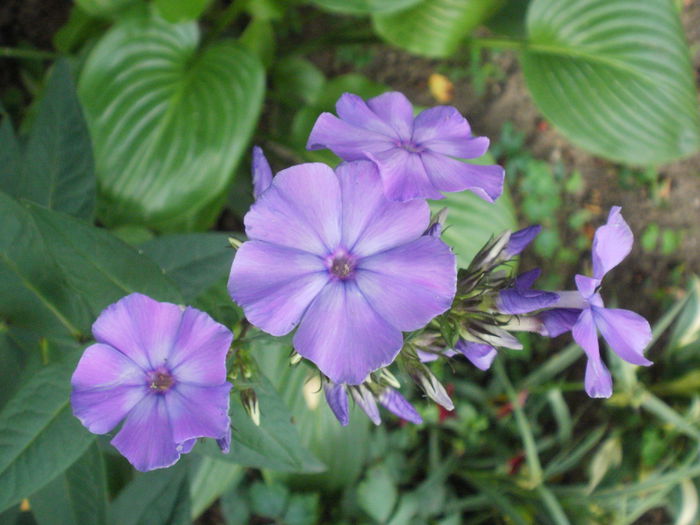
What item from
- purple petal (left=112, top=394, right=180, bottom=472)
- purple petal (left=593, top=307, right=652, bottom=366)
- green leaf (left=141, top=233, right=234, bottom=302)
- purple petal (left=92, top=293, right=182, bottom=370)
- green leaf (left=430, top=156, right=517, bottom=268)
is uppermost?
purple petal (left=593, top=307, right=652, bottom=366)

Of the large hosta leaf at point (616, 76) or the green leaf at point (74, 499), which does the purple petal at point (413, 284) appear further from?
the large hosta leaf at point (616, 76)

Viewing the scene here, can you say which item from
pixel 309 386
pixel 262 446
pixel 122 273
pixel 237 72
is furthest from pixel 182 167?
pixel 262 446

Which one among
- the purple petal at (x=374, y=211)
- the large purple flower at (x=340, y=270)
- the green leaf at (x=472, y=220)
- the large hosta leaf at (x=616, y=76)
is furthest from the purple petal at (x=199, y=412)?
the large hosta leaf at (x=616, y=76)

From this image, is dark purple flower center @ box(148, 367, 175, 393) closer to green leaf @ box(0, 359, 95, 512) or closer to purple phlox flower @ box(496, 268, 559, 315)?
green leaf @ box(0, 359, 95, 512)

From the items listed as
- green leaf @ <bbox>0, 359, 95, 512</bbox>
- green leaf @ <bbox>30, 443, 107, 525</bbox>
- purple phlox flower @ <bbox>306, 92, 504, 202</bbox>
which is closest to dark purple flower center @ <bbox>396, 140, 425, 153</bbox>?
purple phlox flower @ <bbox>306, 92, 504, 202</bbox>

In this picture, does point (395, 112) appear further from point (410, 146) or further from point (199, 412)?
point (199, 412)

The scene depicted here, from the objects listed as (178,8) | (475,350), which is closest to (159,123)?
(178,8)
